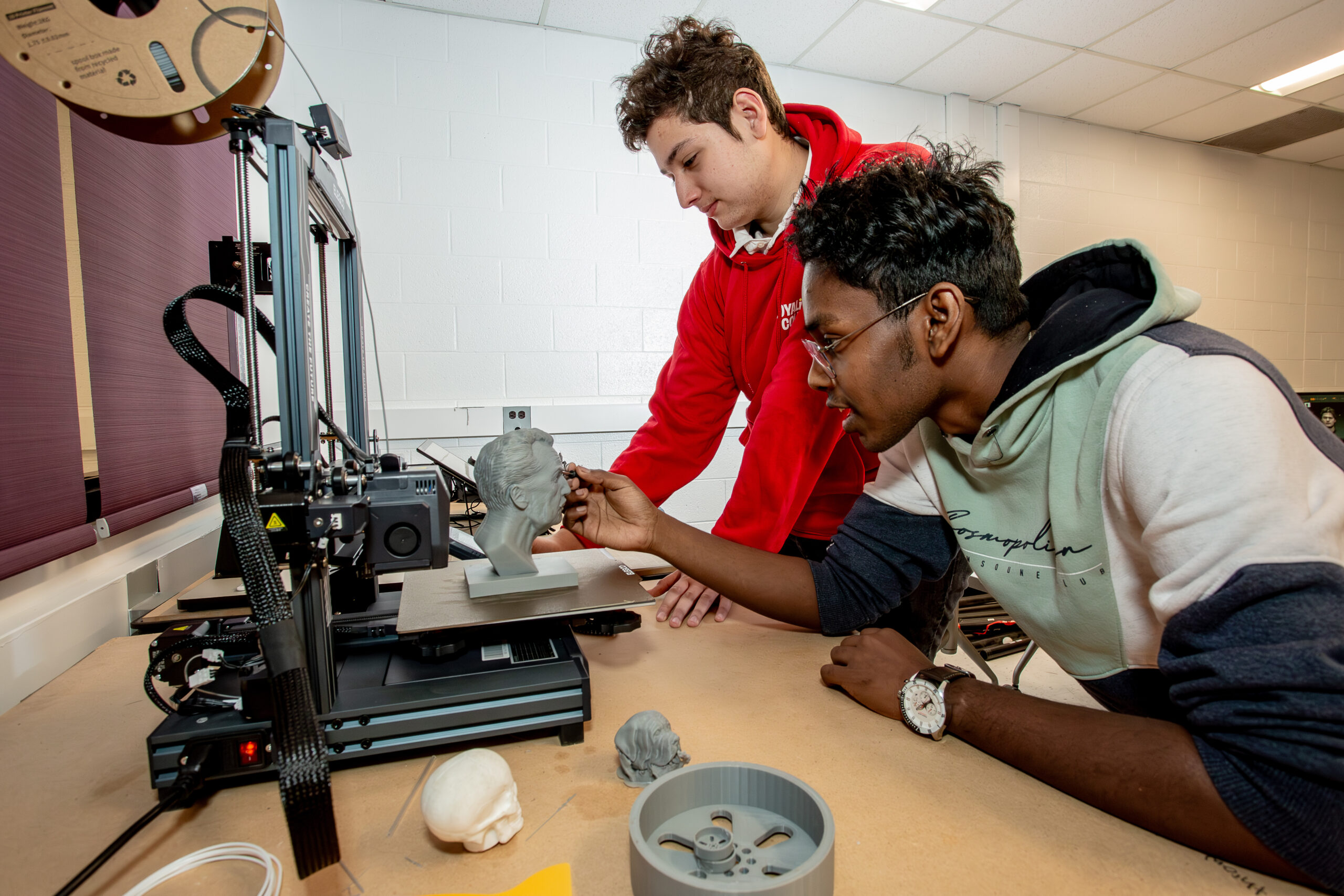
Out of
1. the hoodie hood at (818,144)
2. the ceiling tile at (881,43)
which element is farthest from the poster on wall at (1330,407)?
the hoodie hood at (818,144)

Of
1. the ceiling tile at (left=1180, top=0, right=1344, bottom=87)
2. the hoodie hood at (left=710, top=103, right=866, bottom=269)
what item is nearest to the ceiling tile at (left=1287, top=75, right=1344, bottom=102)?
the ceiling tile at (left=1180, top=0, right=1344, bottom=87)

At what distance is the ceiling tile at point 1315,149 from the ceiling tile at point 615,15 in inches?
179

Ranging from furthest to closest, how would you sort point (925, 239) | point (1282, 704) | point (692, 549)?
point (692, 549) → point (925, 239) → point (1282, 704)

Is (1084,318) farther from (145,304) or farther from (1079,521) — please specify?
(145,304)

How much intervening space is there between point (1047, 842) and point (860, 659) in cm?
32

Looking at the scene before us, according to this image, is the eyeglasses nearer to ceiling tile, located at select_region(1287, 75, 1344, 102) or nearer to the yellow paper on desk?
the yellow paper on desk

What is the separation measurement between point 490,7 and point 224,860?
10.4 ft

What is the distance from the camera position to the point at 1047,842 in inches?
25.2

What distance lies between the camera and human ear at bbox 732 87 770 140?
4.65 feet

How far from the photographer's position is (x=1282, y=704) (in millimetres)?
565

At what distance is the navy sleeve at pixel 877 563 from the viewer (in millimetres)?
1119

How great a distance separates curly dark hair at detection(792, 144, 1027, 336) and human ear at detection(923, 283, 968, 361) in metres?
0.02

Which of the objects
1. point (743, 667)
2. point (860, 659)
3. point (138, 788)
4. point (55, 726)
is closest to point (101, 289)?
point (55, 726)

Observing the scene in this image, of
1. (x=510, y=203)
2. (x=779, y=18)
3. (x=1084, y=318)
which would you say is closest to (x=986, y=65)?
(x=779, y=18)
